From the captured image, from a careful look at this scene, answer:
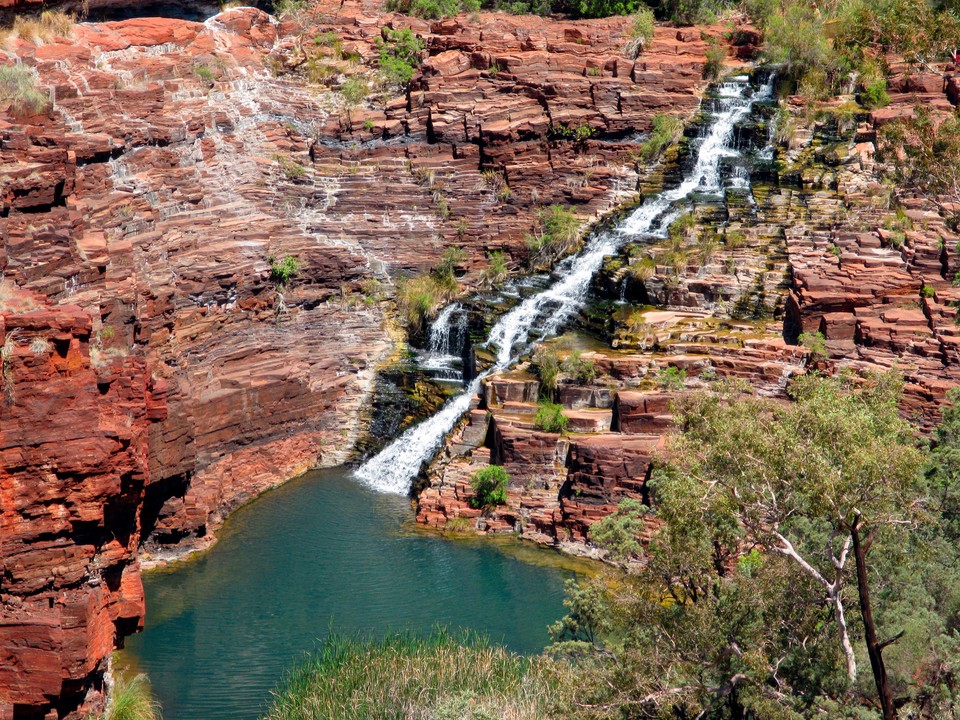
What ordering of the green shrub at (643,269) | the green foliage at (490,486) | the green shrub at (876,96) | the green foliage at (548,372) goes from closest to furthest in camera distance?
the green foliage at (490,486)
the green foliage at (548,372)
the green shrub at (643,269)
the green shrub at (876,96)

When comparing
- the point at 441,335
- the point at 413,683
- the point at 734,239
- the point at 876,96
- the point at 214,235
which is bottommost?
the point at 413,683

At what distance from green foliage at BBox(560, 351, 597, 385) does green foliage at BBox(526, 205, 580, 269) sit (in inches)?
327

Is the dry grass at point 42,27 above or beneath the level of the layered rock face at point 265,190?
above

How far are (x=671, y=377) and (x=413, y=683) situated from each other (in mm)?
14673

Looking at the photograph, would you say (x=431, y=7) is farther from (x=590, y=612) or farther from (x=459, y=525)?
(x=590, y=612)

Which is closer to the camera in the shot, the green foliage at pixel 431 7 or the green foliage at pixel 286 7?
the green foliage at pixel 286 7

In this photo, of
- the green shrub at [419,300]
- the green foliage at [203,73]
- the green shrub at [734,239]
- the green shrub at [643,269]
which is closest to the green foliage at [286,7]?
the green foliage at [203,73]

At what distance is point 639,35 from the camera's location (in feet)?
167

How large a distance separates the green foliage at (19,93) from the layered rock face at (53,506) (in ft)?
54.3

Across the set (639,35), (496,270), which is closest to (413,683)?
(496,270)

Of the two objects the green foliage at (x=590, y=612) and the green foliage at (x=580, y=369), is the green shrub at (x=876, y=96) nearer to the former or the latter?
the green foliage at (x=580, y=369)

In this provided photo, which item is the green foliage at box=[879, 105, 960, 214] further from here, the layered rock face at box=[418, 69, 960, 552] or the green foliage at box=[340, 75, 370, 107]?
the green foliage at box=[340, 75, 370, 107]

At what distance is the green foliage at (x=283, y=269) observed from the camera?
40.1 metres

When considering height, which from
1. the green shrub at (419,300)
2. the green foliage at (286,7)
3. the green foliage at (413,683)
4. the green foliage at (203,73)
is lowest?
the green foliage at (413,683)
